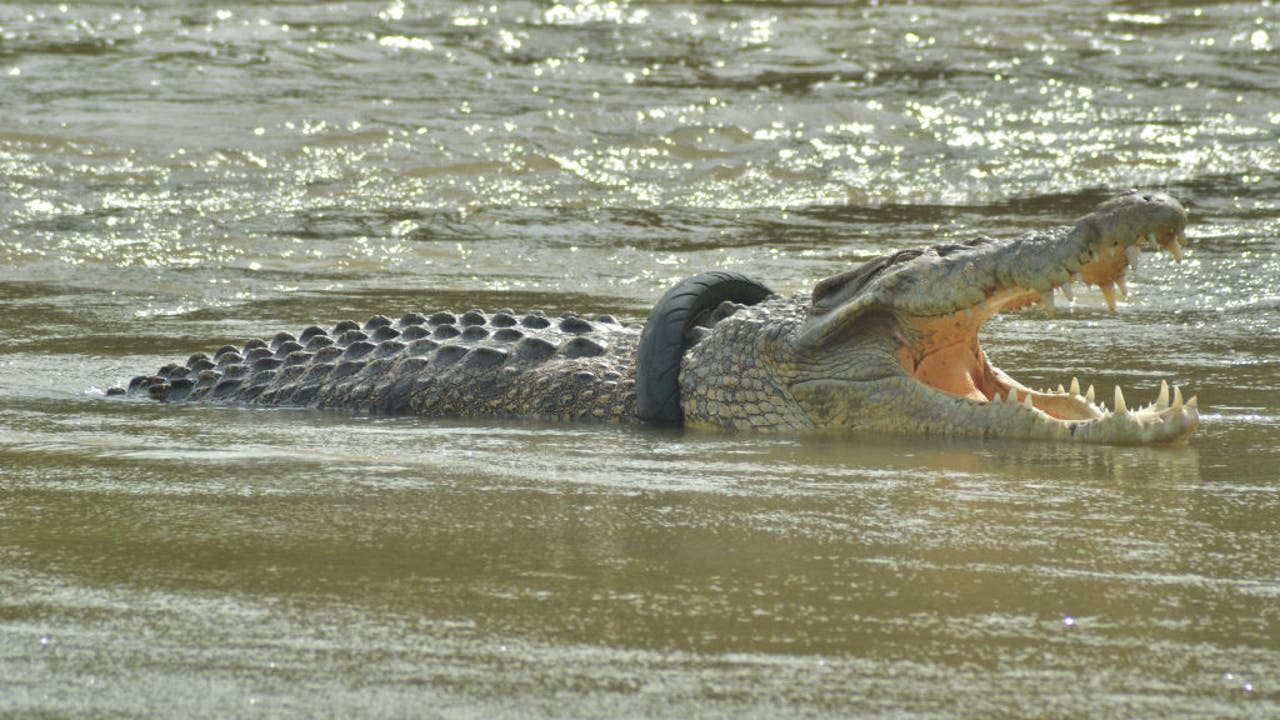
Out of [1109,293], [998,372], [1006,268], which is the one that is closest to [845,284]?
[998,372]

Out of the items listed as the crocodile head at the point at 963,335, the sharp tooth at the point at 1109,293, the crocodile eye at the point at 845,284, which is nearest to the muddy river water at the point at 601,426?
the crocodile head at the point at 963,335

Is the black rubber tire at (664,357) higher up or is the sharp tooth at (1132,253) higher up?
the sharp tooth at (1132,253)

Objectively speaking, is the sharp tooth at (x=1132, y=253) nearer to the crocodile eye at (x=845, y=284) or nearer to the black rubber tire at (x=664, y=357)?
the crocodile eye at (x=845, y=284)

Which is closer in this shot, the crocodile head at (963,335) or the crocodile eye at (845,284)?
the crocodile head at (963,335)

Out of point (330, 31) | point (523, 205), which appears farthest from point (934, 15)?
point (523, 205)

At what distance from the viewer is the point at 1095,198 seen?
11.3 m

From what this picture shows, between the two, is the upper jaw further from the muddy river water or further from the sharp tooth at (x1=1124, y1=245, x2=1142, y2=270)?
the muddy river water

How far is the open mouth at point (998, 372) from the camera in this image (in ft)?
14.5

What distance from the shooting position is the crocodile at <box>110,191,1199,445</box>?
4.47 metres

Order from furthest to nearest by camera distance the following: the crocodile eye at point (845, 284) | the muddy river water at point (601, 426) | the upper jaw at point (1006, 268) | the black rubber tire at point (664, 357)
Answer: the black rubber tire at point (664, 357), the crocodile eye at point (845, 284), the upper jaw at point (1006, 268), the muddy river water at point (601, 426)

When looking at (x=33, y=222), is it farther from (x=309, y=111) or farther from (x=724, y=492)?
(x=724, y=492)

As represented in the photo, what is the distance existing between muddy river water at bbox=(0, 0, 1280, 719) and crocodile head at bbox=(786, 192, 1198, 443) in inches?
5.1

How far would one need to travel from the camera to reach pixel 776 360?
505cm

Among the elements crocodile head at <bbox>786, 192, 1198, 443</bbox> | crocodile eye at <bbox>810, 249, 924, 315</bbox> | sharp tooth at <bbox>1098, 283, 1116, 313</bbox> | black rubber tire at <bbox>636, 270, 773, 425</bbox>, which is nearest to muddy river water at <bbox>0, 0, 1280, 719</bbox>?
crocodile head at <bbox>786, 192, 1198, 443</bbox>
